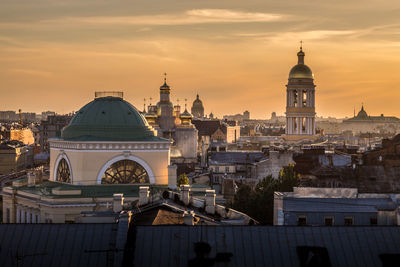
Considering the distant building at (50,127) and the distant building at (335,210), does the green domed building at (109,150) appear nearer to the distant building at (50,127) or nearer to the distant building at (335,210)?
the distant building at (335,210)

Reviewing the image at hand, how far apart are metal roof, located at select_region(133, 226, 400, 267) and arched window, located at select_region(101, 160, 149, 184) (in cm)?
2232

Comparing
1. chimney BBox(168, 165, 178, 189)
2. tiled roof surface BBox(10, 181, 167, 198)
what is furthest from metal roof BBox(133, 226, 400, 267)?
chimney BBox(168, 165, 178, 189)

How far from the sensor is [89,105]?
2106 inches

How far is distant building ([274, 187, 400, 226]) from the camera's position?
129 feet

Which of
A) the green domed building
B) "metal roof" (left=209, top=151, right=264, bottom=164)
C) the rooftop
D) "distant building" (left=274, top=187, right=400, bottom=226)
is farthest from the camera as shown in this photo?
"metal roof" (left=209, top=151, right=264, bottom=164)

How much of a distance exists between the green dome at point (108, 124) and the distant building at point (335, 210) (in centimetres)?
1367

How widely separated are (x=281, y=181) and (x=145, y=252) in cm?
3446

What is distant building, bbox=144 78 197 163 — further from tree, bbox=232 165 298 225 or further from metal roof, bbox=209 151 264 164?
tree, bbox=232 165 298 225

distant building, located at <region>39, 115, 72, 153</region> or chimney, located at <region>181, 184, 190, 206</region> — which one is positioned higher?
distant building, located at <region>39, 115, 72, 153</region>

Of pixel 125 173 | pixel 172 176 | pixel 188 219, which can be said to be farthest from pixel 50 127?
pixel 188 219

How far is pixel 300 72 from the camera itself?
124688 millimetres

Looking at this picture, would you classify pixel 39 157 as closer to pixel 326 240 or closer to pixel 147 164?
pixel 147 164

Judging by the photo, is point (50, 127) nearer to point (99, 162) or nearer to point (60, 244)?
point (99, 162)

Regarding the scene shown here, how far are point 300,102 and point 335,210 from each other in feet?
287
